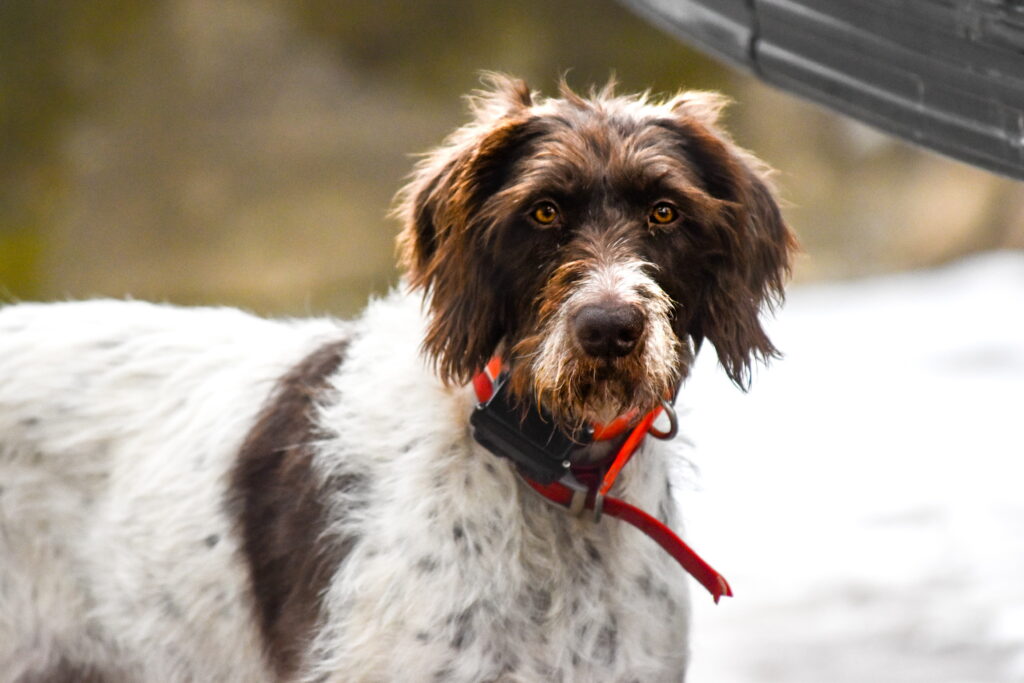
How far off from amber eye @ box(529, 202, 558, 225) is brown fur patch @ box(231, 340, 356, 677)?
0.58 m

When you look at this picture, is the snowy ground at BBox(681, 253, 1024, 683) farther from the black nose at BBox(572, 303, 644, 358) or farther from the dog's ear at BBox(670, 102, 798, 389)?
the black nose at BBox(572, 303, 644, 358)

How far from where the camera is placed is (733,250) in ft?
6.86

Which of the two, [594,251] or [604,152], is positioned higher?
[604,152]

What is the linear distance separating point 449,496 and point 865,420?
3621 millimetres

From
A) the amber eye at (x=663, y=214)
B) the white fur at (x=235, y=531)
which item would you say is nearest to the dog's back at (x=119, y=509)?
the white fur at (x=235, y=531)

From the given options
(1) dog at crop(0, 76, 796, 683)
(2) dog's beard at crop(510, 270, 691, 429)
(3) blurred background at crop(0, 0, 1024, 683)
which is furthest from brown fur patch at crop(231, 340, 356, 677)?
(3) blurred background at crop(0, 0, 1024, 683)

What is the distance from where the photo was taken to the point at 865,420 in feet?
17.8

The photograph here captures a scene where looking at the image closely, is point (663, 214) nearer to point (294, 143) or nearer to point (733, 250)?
point (733, 250)

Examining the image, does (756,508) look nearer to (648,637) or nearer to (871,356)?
(871,356)

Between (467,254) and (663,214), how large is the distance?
309 mm

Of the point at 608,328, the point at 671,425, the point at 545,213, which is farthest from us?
the point at 671,425

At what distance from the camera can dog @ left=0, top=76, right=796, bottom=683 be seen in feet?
6.59

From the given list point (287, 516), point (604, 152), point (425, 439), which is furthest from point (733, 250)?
point (287, 516)

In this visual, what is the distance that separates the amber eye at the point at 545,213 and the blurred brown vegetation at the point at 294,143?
212 inches
